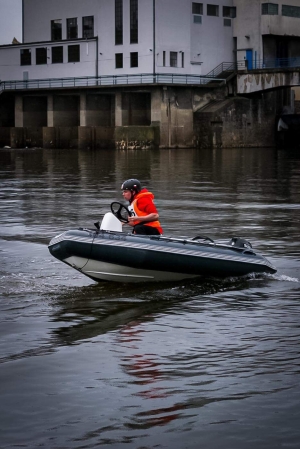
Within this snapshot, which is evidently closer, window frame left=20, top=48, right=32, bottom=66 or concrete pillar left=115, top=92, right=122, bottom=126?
concrete pillar left=115, top=92, right=122, bottom=126

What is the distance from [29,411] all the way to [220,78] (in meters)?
68.6

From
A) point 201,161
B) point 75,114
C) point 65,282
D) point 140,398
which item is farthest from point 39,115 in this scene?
A: point 140,398

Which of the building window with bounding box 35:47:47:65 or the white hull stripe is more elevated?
the building window with bounding box 35:47:47:65

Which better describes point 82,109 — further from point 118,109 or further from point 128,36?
point 128,36

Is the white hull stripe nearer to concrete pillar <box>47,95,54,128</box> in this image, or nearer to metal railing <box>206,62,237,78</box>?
metal railing <box>206,62,237,78</box>

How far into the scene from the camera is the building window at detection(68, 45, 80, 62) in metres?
77.2

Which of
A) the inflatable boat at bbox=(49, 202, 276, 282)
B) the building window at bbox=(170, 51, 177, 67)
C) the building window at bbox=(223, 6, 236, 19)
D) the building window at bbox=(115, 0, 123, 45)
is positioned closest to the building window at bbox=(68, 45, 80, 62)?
the building window at bbox=(115, 0, 123, 45)

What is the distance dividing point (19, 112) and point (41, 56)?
5.38m

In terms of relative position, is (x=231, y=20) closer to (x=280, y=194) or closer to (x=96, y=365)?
(x=280, y=194)

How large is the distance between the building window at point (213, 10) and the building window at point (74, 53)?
11.0 m

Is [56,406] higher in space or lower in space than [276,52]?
lower

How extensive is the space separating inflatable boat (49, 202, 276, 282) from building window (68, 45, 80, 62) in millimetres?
65543

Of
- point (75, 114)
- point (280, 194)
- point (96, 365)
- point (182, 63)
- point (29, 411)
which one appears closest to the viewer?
point (29, 411)

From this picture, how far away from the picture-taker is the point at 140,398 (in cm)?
792
